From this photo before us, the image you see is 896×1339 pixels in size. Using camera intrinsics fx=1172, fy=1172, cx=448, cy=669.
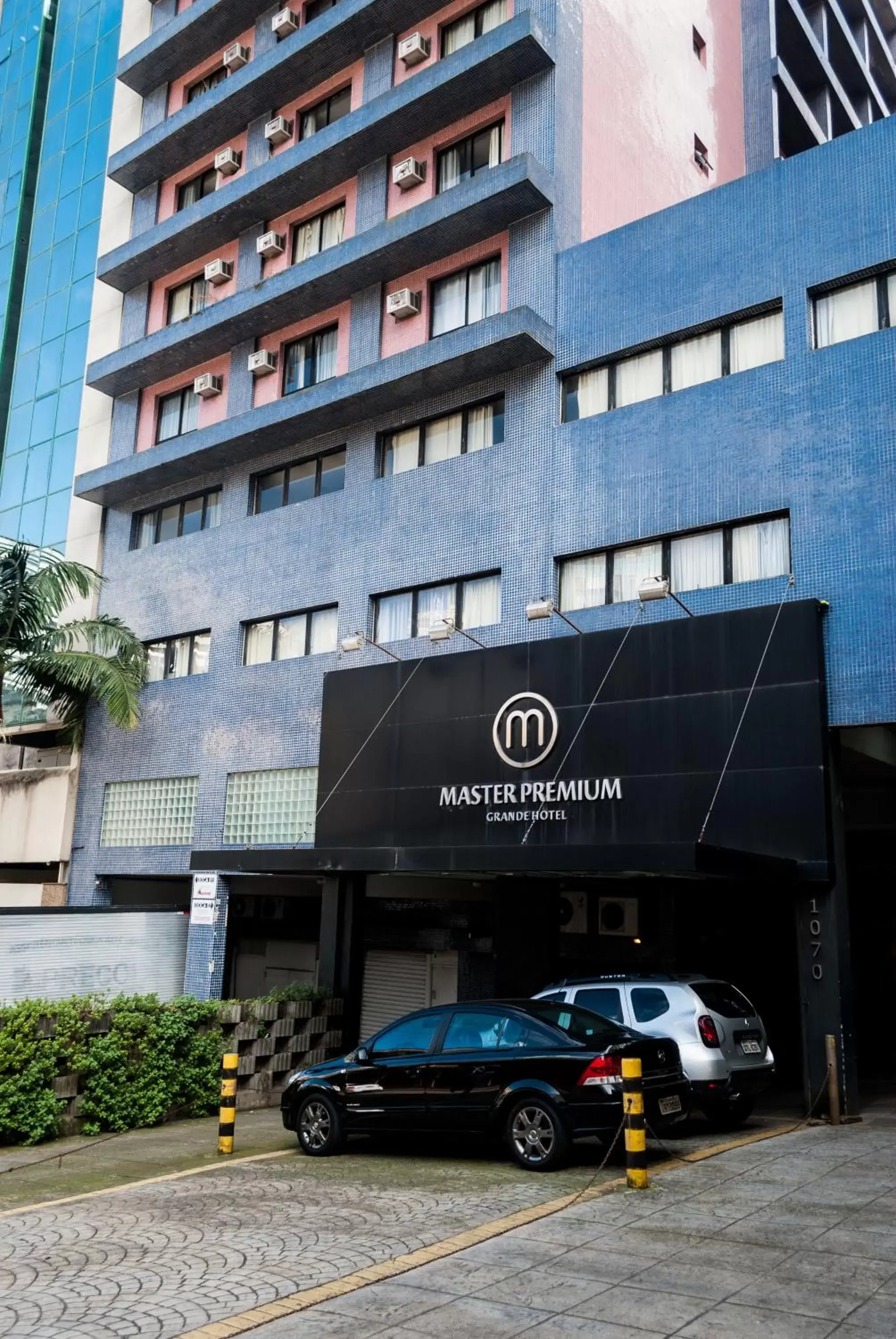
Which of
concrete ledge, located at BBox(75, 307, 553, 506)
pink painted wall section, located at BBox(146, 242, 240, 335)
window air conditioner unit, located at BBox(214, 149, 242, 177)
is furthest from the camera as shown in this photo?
pink painted wall section, located at BBox(146, 242, 240, 335)

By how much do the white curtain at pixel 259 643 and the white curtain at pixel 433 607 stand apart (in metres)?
3.92

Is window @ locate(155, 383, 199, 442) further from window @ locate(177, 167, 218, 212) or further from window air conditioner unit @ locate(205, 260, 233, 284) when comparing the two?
window @ locate(177, 167, 218, 212)

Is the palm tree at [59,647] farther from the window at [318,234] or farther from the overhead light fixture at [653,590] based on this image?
the overhead light fixture at [653,590]

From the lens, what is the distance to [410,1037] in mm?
11656

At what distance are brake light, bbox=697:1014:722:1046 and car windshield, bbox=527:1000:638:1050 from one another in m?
1.66

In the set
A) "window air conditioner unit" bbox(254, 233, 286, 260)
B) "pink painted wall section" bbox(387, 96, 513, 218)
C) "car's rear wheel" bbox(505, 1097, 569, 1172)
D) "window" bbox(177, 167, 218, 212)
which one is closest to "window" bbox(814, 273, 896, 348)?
"pink painted wall section" bbox(387, 96, 513, 218)

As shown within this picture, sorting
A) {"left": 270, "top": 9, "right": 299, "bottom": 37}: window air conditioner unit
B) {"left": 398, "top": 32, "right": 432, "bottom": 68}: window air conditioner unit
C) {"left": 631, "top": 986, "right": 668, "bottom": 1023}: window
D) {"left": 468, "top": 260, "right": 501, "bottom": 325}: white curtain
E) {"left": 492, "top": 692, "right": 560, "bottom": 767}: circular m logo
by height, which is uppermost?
{"left": 270, "top": 9, "right": 299, "bottom": 37}: window air conditioner unit

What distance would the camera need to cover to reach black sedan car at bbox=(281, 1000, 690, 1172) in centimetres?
1012

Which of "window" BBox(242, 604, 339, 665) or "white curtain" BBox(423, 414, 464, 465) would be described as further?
"window" BBox(242, 604, 339, 665)

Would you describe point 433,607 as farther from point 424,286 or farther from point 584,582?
point 424,286

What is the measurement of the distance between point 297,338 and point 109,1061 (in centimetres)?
1563

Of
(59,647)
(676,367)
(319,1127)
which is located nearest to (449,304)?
(676,367)

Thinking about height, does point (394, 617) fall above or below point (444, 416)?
below

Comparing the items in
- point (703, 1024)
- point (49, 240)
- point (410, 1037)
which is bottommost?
point (410, 1037)
